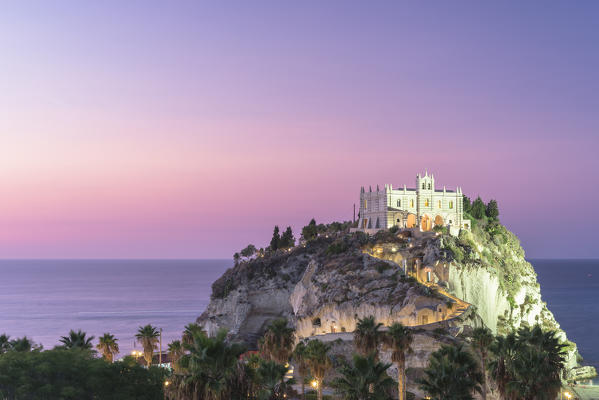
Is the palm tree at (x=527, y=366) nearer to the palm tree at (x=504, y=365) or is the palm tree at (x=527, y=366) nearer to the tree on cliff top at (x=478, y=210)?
the palm tree at (x=504, y=365)

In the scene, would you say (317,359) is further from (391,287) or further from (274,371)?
(391,287)

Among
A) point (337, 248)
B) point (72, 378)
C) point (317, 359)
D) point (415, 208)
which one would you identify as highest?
point (415, 208)

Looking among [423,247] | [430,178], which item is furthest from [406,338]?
[430,178]

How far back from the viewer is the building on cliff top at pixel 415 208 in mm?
132125

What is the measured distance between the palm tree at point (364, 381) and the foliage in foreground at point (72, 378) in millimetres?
20068

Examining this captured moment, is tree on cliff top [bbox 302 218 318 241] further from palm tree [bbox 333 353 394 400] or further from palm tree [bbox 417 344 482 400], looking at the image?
palm tree [bbox 333 353 394 400]

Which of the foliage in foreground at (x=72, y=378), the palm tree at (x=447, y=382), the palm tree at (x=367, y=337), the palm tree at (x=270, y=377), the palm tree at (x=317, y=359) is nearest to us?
the palm tree at (x=447, y=382)

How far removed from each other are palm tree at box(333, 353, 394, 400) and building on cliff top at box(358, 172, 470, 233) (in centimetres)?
8616

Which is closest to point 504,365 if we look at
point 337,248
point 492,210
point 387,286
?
point 387,286

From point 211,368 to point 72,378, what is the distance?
22703mm

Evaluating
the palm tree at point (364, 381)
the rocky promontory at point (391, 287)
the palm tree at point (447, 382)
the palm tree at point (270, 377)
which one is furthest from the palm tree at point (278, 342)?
the rocky promontory at point (391, 287)

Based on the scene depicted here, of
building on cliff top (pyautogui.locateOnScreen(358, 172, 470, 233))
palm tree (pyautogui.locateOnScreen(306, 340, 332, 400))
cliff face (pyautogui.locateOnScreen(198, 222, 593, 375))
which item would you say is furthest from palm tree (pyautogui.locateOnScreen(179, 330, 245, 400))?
building on cliff top (pyautogui.locateOnScreen(358, 172, 470, 233))

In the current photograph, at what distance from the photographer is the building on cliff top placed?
13212 cm

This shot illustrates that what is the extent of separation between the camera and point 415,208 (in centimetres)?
13450
